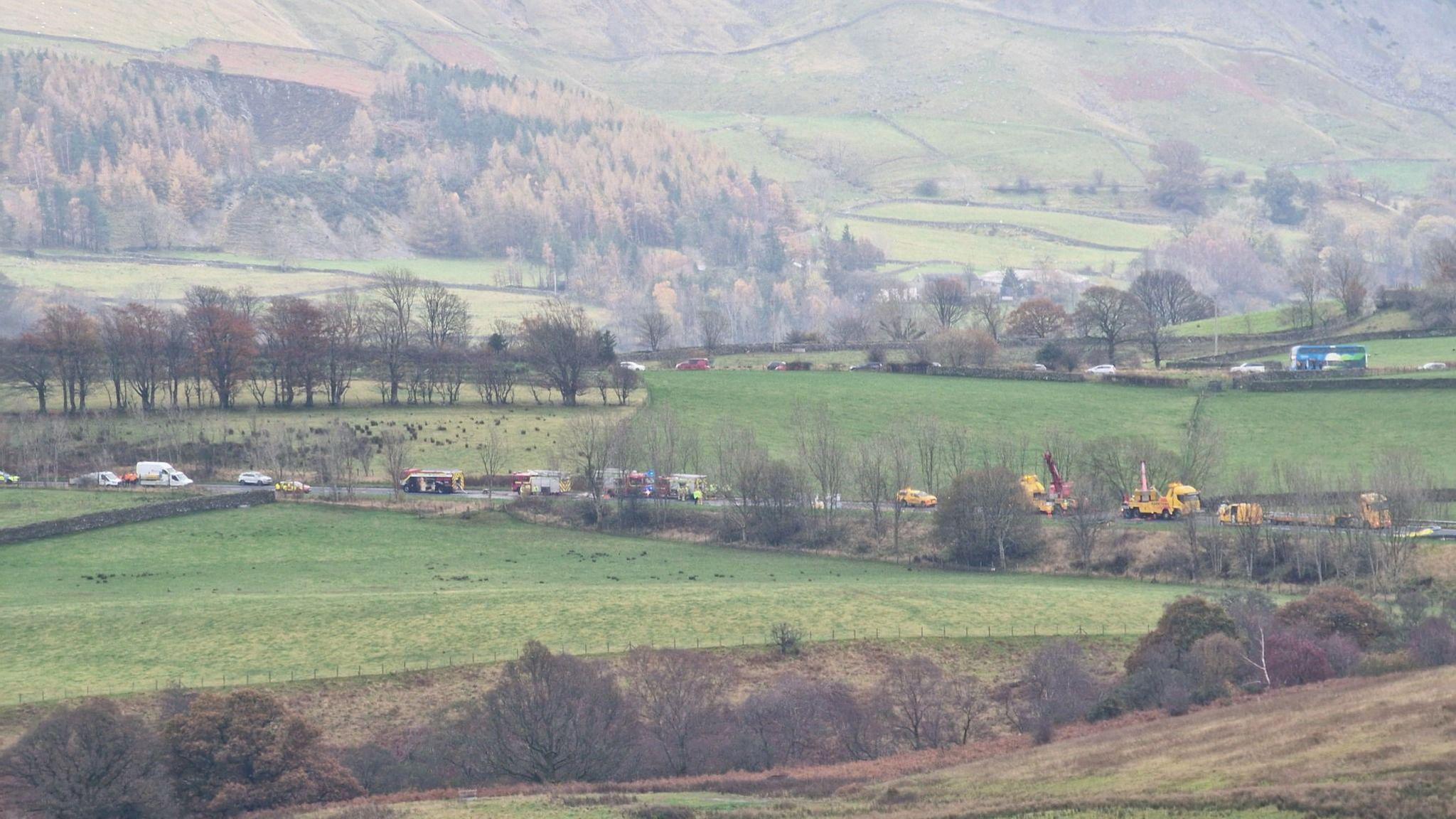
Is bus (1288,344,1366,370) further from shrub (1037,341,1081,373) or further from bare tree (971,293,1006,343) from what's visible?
bare tree (971,293,1006,343)

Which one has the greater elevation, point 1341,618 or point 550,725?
point 1341,618

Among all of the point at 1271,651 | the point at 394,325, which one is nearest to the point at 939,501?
the point at 1271,651

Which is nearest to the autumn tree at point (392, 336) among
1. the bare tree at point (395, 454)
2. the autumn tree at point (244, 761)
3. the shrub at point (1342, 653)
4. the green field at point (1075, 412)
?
the bare tree at point (395, 454)

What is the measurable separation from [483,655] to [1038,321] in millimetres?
104387

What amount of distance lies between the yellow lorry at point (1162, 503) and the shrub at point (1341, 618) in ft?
76.8

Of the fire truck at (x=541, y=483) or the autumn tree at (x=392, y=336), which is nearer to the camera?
the fire truck at (x=541, y=483)

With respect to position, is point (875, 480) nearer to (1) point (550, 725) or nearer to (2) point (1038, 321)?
(1) point (550, 725)

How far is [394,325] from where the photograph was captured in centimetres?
15012

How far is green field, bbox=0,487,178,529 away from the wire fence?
30.2 meters

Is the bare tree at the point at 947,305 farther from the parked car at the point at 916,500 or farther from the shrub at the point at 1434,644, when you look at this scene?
the shrub at the point at 1434,644

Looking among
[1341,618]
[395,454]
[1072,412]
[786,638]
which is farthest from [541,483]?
[1341,618]

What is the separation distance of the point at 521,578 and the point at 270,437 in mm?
33619

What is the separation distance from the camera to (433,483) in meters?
104

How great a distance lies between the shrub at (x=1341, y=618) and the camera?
6444cm
